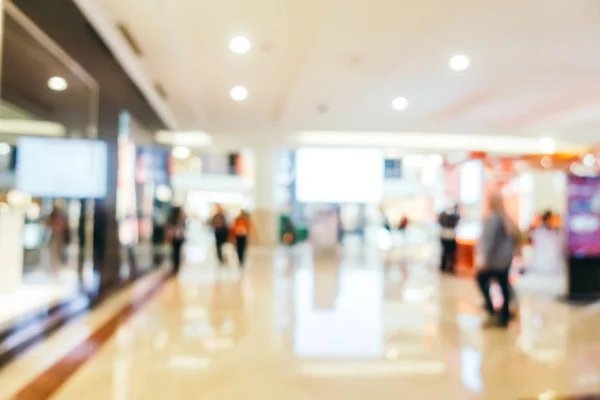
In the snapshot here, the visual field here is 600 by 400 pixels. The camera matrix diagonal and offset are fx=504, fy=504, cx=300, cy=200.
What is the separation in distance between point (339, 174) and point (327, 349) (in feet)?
34.1

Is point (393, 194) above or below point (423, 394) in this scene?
above

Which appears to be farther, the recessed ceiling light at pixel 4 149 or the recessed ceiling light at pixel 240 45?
the recessed ceiling light at pixel 240 45

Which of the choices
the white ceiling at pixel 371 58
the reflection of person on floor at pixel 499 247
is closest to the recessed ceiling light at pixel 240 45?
the white ceiling at pixel 371 58

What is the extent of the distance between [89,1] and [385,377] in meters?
4.96

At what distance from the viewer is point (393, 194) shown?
21859 millimetres

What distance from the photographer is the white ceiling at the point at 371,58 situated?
5.86m

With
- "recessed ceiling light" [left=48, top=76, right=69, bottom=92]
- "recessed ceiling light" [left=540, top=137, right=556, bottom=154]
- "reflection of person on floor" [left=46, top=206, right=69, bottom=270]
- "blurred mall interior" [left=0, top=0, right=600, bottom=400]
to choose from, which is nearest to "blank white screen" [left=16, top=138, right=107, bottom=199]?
"blurred mall interior" [left=0, top=0, right=600, bottom=400]

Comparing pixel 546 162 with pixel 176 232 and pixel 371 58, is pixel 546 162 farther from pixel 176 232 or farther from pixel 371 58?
pixel 176 232

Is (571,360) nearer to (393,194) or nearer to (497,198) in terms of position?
(497,198)

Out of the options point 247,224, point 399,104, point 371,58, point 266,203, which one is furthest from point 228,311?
point 266,203

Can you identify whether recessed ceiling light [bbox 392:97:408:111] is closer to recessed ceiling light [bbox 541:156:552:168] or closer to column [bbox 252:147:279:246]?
recessed ceiling light [bbox 541:156:552:168]

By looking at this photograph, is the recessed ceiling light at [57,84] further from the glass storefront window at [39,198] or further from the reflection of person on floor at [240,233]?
the reflection of person on floor at [240,233]

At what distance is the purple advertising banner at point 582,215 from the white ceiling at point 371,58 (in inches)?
76.7

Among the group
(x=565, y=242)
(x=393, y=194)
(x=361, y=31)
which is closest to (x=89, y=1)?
(x=361, y=31)
